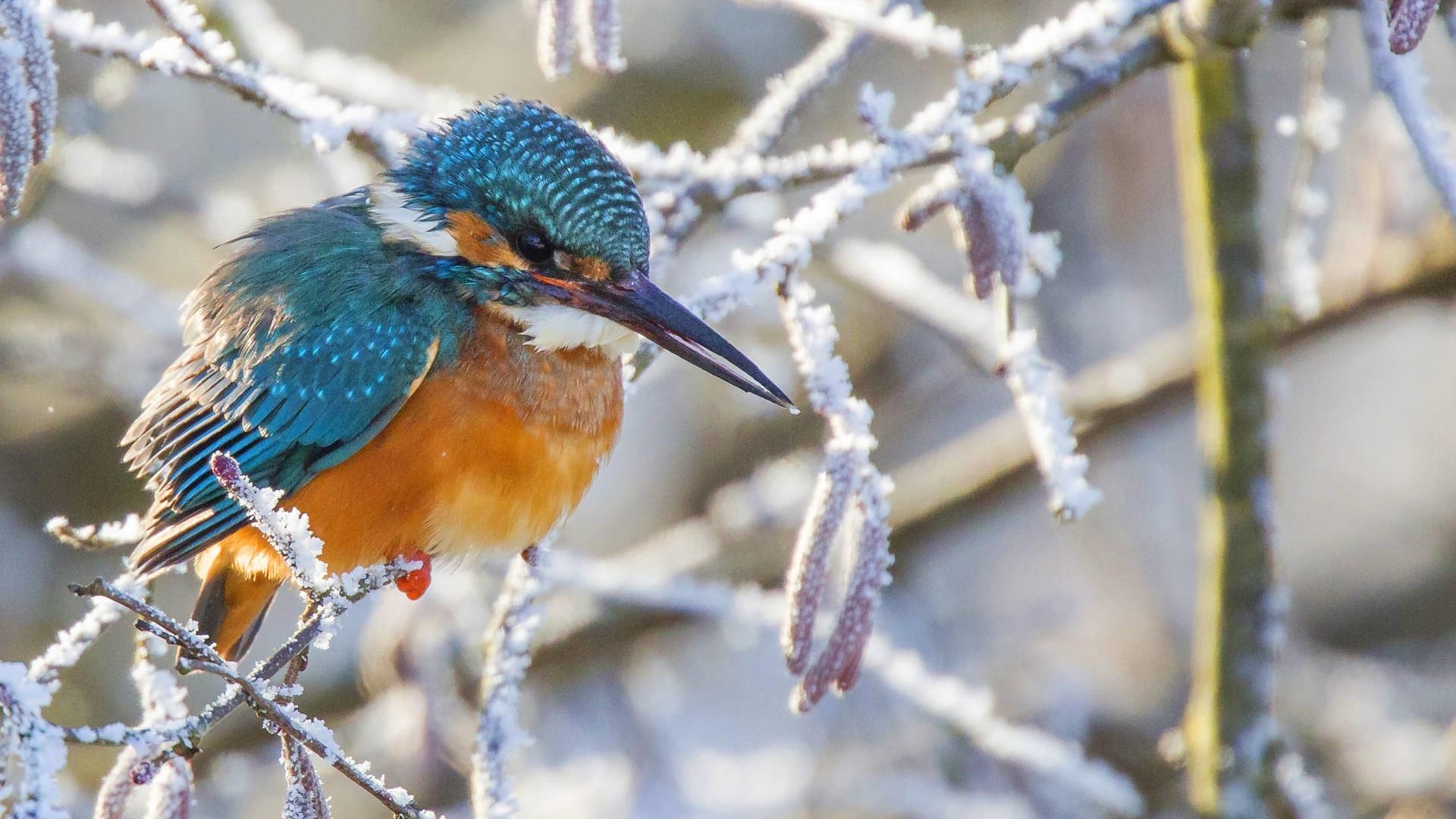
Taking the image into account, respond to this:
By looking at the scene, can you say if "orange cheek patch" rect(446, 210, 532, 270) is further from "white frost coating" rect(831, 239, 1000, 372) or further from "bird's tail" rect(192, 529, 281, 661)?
"white frost coating" rect(831, 239, 1000, 372)

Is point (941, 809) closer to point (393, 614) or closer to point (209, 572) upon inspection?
point (393, 614)

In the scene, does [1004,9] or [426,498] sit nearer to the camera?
[426,498]

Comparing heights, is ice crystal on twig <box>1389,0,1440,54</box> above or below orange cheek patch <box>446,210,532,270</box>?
below

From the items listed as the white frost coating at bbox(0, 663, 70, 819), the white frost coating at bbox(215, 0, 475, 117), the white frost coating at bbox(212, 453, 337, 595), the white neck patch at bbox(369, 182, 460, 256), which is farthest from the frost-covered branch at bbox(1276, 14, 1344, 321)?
the white frost coating at bbox(0, 663, 70, 819)

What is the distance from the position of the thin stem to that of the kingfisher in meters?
1.08

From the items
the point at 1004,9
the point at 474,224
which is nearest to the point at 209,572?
the point at 474,224

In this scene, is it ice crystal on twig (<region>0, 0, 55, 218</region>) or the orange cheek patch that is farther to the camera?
the orange cheek patch

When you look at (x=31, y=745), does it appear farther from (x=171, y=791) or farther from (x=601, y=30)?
(x=601, y=30)

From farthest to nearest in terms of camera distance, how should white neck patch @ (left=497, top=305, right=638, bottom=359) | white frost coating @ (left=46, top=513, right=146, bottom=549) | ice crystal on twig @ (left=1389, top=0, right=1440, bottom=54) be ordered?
1. white neck patch @ (left=497, top=305, right=638, bottom=359)
2. white frost coating @ (left=46, top=513, right=146, bottom=549)
3. ice crystal on twig @ (left=1389, top=0, right=1440, bottom=54)

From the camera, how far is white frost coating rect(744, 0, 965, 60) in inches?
78.3

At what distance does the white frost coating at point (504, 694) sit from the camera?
1.79 meters

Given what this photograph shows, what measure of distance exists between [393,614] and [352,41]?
9.29 feet

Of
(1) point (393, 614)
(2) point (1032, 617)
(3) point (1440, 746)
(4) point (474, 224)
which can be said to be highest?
(2) point (1032, 617)

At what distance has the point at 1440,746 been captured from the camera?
3.34 meters
